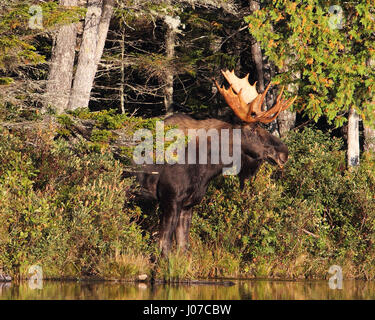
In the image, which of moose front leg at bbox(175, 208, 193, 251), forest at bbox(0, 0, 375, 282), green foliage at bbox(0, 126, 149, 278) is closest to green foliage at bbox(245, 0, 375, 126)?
forest at bbox(0, 0, 375, 282)

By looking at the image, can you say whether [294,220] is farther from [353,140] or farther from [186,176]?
[353,140]

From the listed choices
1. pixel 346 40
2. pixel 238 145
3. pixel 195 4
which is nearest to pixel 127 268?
pixel 238 145

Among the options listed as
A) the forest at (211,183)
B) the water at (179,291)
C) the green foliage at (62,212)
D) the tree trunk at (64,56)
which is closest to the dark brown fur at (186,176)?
the forest at (211,183)

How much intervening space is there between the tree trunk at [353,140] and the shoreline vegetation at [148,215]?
0.23 m

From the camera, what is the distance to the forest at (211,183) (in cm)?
1459

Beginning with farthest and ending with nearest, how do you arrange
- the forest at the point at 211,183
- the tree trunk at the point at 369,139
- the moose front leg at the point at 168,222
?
the tree trunk at the point at 369,139, the moose front leg at the point at 168,222, the forest at the point at 211,183

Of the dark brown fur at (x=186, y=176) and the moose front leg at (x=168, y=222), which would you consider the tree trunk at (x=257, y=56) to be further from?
the moose front leg at (x=168, y=222)

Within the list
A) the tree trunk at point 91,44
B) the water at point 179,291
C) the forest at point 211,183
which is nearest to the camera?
the water at point 179,291

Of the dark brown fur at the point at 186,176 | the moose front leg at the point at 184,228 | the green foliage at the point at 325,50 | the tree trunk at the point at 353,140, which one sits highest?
the green foliage at the point at 325,50

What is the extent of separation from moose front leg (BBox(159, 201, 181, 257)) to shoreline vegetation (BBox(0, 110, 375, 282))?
0.23m

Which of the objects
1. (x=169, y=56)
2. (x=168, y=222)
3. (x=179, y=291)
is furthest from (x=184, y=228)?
(x=169, y=56)

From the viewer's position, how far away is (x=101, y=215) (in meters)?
14.9

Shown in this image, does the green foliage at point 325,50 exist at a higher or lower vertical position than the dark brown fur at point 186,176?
higher
